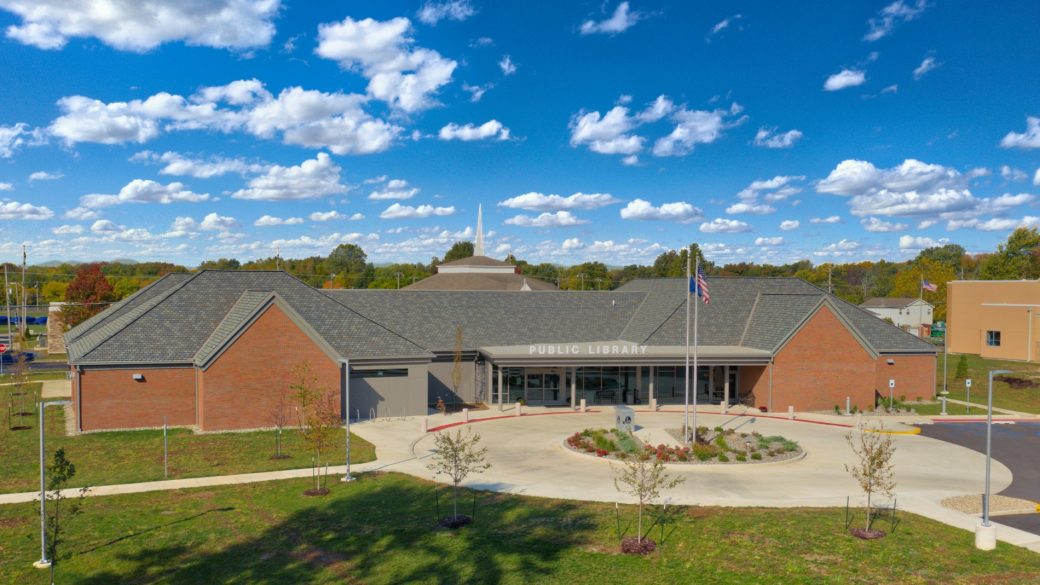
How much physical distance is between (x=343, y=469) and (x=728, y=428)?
869 inches

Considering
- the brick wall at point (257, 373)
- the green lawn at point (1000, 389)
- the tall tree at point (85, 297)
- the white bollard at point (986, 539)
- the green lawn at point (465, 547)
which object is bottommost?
the green lawn at point (1000, 389)

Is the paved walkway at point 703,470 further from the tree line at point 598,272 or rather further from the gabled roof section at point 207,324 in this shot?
the tree line at point 598,272

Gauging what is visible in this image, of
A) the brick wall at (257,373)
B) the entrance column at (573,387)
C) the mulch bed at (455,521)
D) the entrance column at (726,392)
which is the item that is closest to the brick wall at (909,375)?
the entrance column at (726,392)

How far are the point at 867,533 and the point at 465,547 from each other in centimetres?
1196

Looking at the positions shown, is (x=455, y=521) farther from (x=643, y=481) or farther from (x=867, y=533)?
(x=867, y=533)

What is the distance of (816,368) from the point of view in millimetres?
45406

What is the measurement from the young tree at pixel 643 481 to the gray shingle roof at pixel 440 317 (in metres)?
18.1

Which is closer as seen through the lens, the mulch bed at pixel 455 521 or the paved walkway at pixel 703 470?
the mulch bed at pixel 455 521

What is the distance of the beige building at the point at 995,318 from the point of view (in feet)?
242

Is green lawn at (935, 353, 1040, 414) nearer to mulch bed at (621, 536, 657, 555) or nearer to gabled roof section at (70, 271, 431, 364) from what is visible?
mulch bed at (621, 536, 657, 555)

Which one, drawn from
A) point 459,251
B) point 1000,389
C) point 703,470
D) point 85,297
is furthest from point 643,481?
point 459,251

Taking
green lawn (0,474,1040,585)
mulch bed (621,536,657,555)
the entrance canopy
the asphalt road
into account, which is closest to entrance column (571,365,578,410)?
the entrance canopy

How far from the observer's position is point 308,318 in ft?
139

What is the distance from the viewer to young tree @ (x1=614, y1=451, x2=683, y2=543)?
19.7 m
